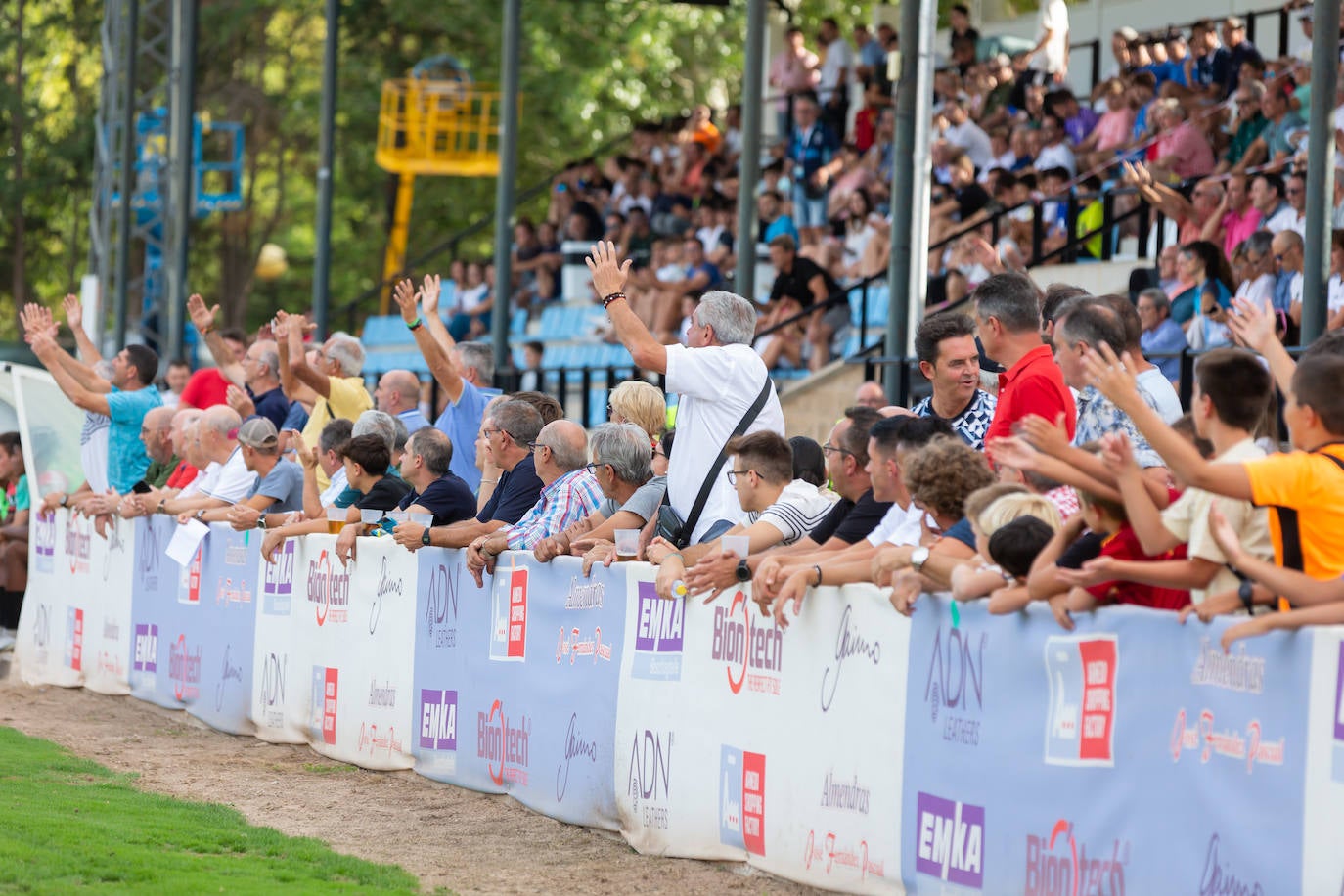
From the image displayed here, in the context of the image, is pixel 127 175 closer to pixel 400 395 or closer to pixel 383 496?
pixel 400 395

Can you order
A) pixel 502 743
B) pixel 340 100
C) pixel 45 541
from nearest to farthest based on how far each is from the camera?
pixel 502 743
pixel 45 541
pixel 340 100

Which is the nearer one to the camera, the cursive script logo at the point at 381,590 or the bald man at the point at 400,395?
the cursive script logo at the point at 381,590

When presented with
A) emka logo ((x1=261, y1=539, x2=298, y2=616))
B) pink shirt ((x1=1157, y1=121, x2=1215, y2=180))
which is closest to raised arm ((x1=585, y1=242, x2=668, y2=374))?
emka logo ((x1=261, y1=539, x2=298, y2=616))

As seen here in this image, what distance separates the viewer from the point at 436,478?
9953 mm

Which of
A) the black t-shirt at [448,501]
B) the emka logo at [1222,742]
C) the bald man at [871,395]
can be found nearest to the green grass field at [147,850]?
the black t-shirt at [448,501]

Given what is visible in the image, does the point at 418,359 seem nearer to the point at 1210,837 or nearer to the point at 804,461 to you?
the point at 804,461

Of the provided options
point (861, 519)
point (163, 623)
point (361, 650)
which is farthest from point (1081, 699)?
point (163, 623)

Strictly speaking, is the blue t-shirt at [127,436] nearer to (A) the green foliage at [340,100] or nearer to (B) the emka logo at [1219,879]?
(B) the emka logo at [1219,879]

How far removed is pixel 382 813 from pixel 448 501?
1.62 metres

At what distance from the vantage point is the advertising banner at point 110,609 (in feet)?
43.9

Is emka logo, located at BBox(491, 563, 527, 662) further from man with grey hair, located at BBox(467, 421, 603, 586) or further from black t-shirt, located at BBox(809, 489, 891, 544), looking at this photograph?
black t-shirt, located at BBox(809, 489, 891, 544)

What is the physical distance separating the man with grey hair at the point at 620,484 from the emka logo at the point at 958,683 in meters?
2.50

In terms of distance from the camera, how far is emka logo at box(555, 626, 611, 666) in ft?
27.7

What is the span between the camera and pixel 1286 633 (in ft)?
16.7
